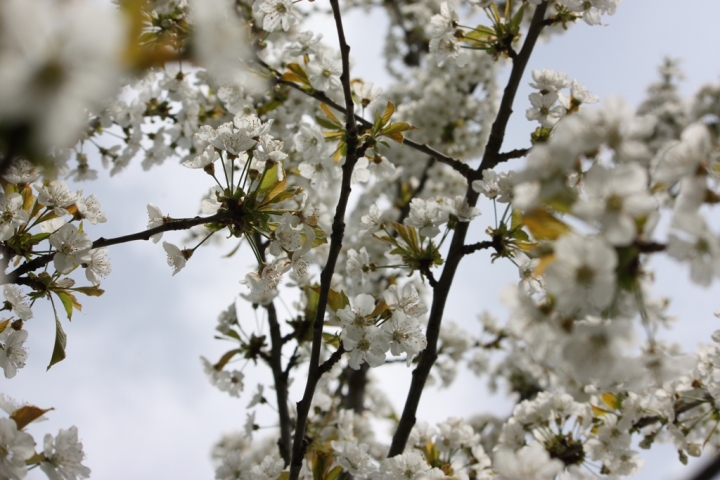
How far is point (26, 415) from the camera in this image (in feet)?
4.87

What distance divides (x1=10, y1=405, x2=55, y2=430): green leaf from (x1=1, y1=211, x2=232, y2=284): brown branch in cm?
39

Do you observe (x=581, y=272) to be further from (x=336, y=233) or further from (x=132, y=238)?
(x=132, y=238)

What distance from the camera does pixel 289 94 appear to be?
358 cm

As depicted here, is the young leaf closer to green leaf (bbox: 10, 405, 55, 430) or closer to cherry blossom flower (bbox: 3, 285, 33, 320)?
cherry blossom flower (bbox: 3, 285, 33, 320)

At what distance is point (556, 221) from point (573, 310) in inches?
7.4

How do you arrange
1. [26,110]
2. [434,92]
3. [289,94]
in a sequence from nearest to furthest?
[26,110] → [289,94] → [434,92]

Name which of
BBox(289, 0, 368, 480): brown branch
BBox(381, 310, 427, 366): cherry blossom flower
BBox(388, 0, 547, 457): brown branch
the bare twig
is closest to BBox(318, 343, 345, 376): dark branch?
BBox(289, 0, 368, 480): brown branch

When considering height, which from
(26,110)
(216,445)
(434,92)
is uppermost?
(434,92)

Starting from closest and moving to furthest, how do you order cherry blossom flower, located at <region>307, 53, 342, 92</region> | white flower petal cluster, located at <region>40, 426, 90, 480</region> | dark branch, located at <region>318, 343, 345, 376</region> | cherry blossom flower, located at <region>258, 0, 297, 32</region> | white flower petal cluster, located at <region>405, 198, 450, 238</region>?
white flower petal cluster, located at <region>40, 426, 90, 480</region>, dark branch, located at <region>318, 343, 345, 376</region>, white flower petal cluster, located at <region>405, 198, 450, 238</region>, cherry blossom flower, located at <region>258, 0, 297, 32</region>, cherry blossom flower, located at <region>307, 53, 342, 92</region>

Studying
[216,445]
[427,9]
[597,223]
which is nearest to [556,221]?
[597,223]

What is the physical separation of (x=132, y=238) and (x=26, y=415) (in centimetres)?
56

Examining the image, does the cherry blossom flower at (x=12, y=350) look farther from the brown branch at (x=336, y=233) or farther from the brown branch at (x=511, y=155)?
the brown branch at (x=511, y=155)

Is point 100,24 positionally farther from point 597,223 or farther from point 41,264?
point 41,264

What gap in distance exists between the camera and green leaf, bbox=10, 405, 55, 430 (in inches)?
58.2
